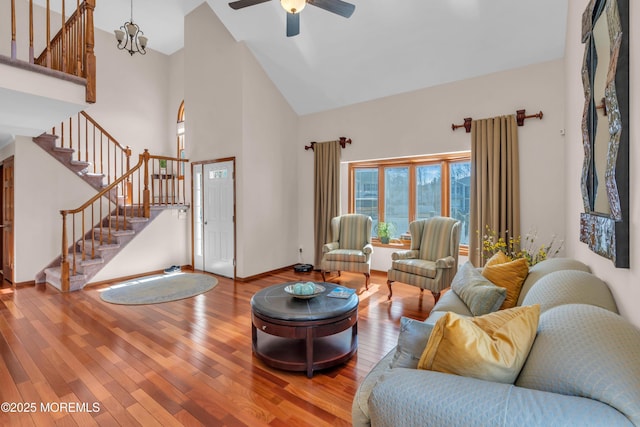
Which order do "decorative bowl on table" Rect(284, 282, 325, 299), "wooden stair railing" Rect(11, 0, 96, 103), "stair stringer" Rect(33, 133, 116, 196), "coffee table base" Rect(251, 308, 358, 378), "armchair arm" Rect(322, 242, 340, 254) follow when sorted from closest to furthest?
"coffee table base" Rect(251, 308, 358, 378), "decorative bowl on table" Rect(284, 282, 325, 299), "wooden stair railing" Rect(11, 0, 96, 103), "armchair arm" Rect(322, 242, 340, 254), "stair stringer" Rect(33, 133, 116, 196)

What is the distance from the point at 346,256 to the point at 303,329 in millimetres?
2381

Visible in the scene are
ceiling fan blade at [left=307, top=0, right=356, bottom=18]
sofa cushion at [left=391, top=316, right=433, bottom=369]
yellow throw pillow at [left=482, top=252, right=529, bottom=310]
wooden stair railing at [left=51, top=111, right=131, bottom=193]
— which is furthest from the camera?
wooden stair railing at [left=51, top=111, right=131, bottom=193]

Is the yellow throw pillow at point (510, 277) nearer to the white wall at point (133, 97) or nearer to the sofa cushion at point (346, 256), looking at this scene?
the sofa cushion at point (346, 256)

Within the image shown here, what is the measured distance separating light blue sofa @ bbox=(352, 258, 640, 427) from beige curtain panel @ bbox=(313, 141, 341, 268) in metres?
4.36

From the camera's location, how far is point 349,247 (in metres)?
5.07

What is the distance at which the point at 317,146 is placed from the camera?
5.73 meters

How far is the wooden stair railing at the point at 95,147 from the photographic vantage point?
6.02 m

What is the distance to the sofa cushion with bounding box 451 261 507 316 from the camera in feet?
6.53

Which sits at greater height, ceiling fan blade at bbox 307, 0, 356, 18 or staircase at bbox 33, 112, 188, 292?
ceiling fan blade at bbox 307, 0, 356, 18

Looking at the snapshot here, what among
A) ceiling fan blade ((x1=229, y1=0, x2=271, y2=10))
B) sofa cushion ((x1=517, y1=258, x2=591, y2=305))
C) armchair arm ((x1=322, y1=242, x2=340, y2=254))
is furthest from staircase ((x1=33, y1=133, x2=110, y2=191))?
sofa cushion ((x1=517, y1=258, x2=591, y2=305))

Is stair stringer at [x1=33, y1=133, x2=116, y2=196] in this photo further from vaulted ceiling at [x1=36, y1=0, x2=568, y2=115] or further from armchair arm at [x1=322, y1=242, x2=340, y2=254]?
armchair arm at [x1=322, y1=242, x2=340, y2=254]

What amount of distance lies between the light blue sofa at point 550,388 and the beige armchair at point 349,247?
3.36 m

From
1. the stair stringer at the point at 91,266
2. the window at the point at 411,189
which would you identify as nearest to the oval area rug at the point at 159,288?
the stair stringer at the point at 91,266

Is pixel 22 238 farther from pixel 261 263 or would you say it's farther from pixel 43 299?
pixel 261 263
